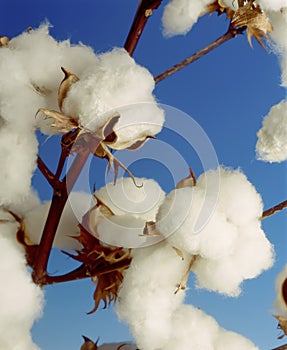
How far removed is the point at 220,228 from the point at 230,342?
17cm

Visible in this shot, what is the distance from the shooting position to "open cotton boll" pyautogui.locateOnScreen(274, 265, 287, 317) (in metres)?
0.63

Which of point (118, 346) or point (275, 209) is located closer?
point (275, 209)

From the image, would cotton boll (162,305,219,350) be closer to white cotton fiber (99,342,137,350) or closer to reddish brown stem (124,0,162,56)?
white cotton fiber (99,342,137,350)

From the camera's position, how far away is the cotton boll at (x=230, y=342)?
0.68m

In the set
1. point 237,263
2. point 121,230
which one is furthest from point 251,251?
point 121,230

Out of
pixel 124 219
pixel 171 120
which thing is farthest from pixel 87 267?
pixel 171 120

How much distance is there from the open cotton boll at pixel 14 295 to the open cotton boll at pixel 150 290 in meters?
0.09

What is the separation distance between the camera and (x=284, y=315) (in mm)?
→ 632

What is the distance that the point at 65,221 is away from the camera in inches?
26.0

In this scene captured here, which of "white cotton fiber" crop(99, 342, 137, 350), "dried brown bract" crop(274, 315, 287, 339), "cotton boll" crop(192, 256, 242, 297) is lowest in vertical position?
"white cotton fiber" crop(99, 342, 137, 350)

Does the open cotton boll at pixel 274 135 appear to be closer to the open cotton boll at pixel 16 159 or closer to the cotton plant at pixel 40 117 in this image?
the cotton plant at pixel 40 117

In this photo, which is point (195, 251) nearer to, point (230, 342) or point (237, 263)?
point (237, 263)

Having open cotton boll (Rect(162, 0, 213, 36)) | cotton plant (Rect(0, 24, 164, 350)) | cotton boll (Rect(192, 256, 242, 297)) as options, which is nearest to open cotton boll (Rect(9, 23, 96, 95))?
cotton plant (Rect(0, 24, 164, 350))

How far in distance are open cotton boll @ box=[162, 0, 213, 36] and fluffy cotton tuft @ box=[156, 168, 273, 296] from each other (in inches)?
6.5
